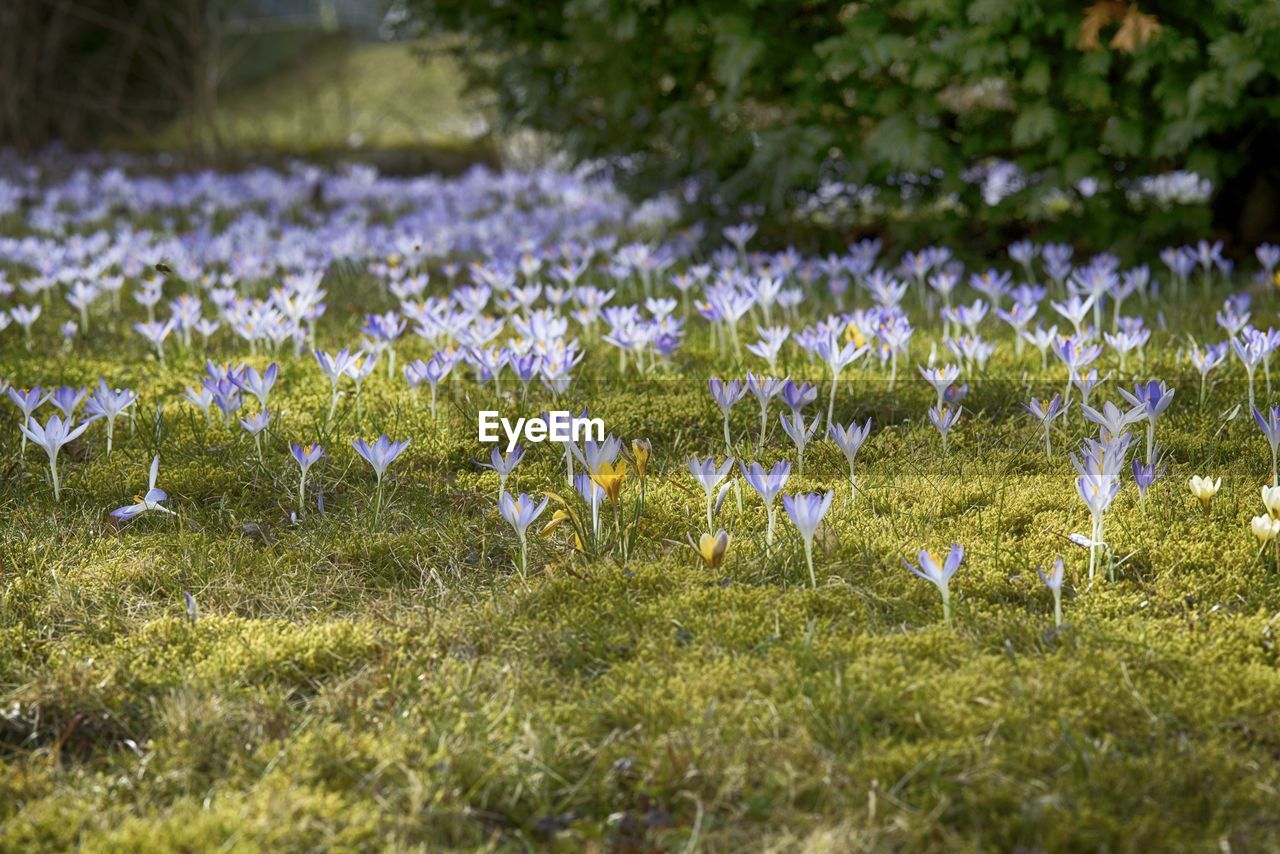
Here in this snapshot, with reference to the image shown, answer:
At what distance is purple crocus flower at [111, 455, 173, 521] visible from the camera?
2.88 m

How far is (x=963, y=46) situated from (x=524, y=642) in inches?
151

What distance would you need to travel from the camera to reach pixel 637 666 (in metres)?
2.42

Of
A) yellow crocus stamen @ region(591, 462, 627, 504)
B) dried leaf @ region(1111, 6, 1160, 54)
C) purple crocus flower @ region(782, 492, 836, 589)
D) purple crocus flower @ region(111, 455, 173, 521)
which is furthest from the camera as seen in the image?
dried leaf @ region(1111, 6, 1160, 54)

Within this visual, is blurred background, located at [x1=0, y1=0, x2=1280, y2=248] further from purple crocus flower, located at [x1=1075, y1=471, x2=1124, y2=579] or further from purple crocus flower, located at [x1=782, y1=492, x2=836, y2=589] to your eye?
purple crocus flower, located at [x1=782, y1=492, x2=836, y2=589]

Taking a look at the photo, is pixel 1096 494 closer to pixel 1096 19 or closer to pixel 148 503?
pixel 148 503

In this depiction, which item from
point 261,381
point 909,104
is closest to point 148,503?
point 261,381

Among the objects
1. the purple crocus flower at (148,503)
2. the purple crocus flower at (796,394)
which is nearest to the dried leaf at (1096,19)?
the purple crocus flower at (796,394)

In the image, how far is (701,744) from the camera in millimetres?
2178

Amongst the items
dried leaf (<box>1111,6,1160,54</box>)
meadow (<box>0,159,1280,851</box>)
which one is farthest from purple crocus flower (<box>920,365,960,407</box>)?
dried leaf (<box>1111,6,1160,54</box>)

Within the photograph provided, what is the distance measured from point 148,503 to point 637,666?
1.25 metres

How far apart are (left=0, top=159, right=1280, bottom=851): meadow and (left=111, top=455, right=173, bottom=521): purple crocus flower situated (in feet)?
0.08

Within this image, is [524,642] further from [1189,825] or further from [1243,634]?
[1243,634]

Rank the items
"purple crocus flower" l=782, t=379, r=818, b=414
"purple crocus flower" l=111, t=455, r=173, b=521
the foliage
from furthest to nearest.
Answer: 1. the foliage
2. "purple crocus flower" l=782, t=379, r=818, b=414
3. "purple crocus flower" l=111, t=455, r=173, b=521

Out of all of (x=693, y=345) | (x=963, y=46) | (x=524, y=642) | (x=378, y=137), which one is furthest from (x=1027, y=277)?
(x=378, y=137)
